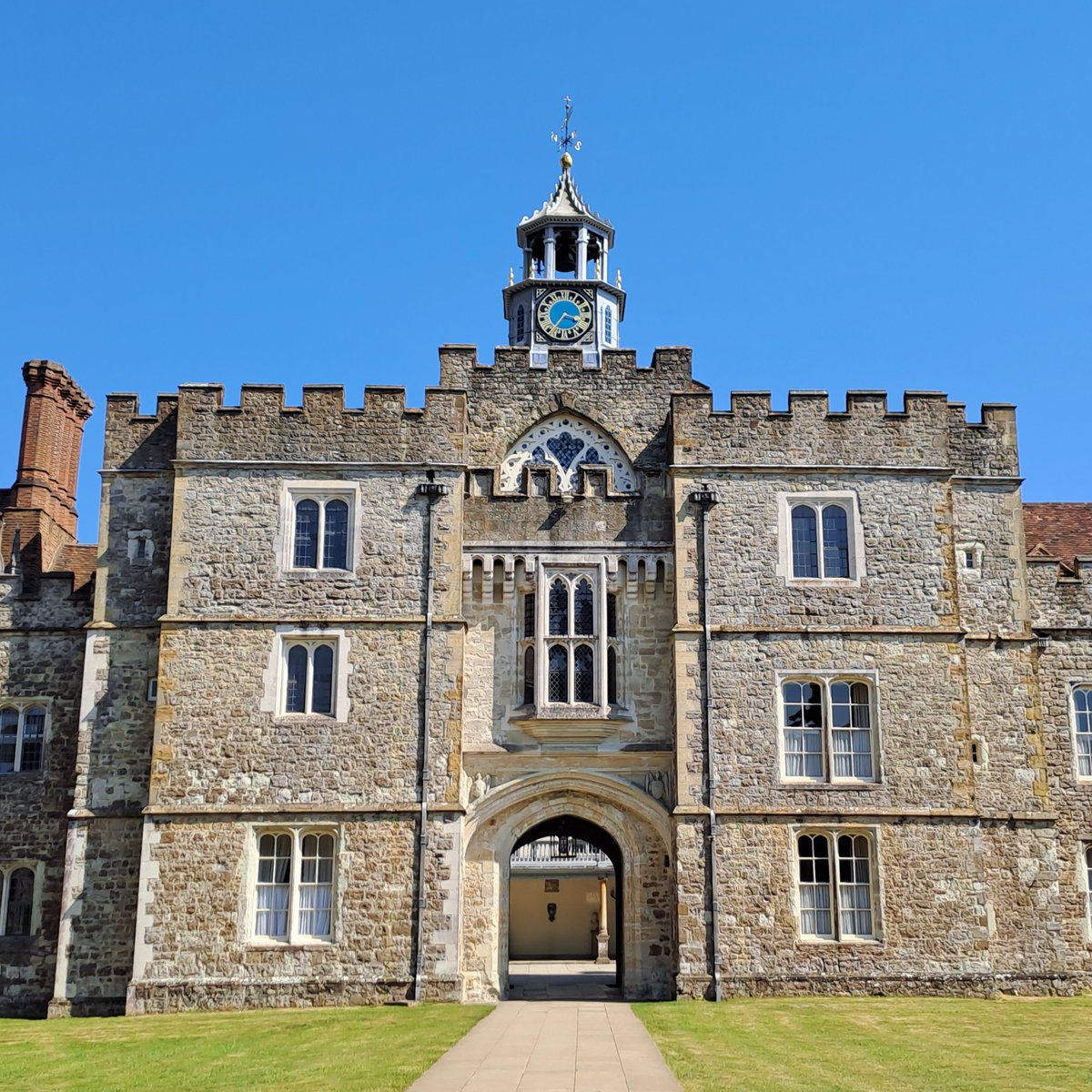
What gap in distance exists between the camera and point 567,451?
2822cm

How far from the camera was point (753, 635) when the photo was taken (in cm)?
2539

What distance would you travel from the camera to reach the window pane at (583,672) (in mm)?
25734

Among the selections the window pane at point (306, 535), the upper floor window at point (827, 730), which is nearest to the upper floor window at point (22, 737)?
the window pane at point (306, 535)

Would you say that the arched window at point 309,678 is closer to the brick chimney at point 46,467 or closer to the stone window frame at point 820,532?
the brick chimney at point 46,467

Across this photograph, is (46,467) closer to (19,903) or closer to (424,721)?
(19,903)

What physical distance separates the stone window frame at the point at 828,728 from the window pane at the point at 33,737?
13527 mm

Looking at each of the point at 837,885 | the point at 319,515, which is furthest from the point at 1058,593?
the point at 319,515

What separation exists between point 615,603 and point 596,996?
23.5 ft

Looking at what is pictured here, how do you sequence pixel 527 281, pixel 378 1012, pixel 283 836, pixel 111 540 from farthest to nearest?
pixel 527 281 → pixel 111 540 → pixel 283 836 → pixel 378 1012

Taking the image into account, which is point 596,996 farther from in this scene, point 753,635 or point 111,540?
point 111,540

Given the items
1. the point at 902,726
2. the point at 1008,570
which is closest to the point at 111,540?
the point at 902,726

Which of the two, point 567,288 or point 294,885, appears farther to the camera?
point 567,288

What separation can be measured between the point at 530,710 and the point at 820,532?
245 inches

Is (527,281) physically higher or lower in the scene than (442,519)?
higher
